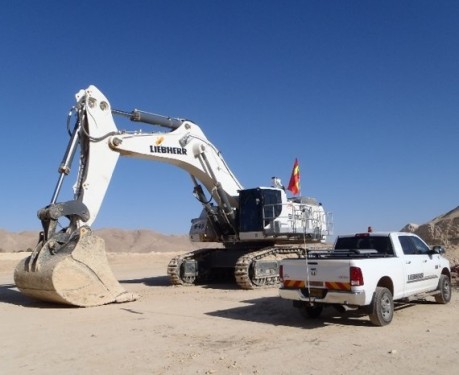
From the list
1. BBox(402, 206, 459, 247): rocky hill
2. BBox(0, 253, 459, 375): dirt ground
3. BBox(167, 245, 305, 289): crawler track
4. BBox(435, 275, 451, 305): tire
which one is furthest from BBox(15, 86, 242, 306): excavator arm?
BBox(402, 206, 459, 247): rocky hill

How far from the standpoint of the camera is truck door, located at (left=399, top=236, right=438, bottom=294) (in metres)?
10.5

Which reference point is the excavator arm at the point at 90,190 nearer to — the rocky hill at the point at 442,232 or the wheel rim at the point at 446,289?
the wheel rim at the point at 446,289

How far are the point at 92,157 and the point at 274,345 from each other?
26.2 ft

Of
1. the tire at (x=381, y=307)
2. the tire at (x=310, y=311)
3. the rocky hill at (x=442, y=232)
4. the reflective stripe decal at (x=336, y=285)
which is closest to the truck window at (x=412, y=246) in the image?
the tire at (x=381, y=307)

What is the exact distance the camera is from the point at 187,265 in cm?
1786

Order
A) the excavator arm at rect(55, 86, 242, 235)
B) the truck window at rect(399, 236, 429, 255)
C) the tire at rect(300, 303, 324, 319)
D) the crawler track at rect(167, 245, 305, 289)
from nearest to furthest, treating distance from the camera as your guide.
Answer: the tire at rect(300, 303, 324, 319) → the truck window at rect(399, 236, 429, 255) → the excavator arm at rect(55, 86, 242, 235) → the crawler track at rect(167, 245, 305, 289)

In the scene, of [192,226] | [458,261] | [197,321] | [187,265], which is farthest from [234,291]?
[458,261]

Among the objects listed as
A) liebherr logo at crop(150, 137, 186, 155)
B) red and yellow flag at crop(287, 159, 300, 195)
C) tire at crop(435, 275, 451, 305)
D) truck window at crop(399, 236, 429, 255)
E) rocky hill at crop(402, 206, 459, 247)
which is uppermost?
Answer: liebherr logo at crop(150, 137, 186, 155)

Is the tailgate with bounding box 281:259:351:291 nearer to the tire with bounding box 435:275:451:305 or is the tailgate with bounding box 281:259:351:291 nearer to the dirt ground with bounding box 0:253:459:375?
the dirt ground with bounding box 0:253:459:375

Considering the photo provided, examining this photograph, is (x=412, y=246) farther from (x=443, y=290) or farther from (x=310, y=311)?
(x=310, y=311)

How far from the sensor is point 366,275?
9047 mm

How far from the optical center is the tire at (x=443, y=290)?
11891 mm

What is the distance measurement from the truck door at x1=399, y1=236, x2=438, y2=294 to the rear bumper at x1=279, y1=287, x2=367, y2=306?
195 centimetres

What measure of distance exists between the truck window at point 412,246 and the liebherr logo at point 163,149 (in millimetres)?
7855
